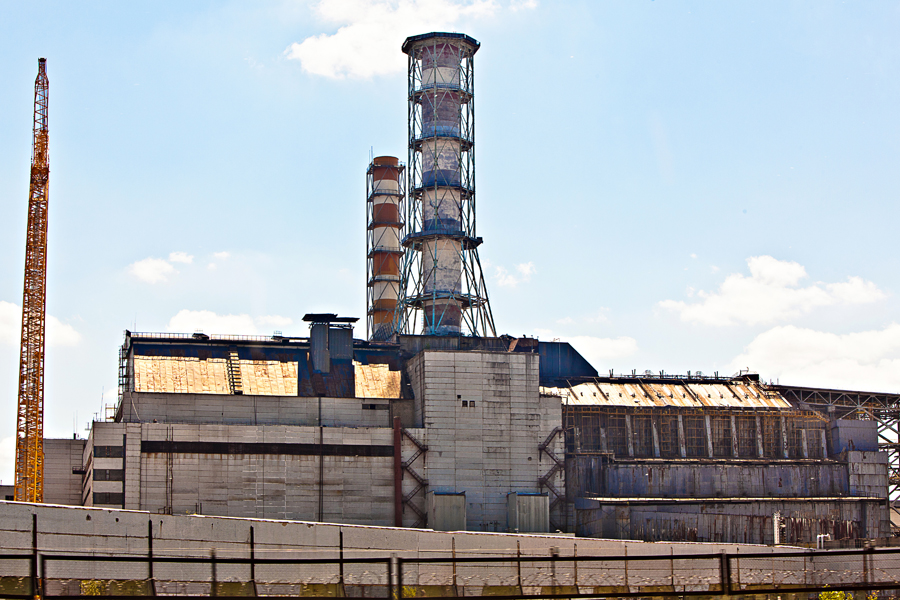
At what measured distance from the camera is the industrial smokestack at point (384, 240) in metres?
103

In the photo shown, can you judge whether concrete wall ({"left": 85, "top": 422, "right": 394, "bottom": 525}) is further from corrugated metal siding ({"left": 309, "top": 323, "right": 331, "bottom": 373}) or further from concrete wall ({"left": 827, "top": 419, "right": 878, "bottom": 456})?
concrete wall ({"left": 827, "top": 419, "right": 878, "bottom": 456})

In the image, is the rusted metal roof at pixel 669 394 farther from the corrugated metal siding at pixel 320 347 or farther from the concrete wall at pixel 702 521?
the corrugated metal siding at pixel 320 347

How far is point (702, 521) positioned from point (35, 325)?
5136cm

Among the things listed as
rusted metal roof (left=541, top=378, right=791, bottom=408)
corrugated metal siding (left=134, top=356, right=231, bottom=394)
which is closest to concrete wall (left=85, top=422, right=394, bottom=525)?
corrugated metal siding (left=134, top=356, right=231, bottom=394)

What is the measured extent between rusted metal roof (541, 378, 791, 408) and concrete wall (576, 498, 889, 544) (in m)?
9.53

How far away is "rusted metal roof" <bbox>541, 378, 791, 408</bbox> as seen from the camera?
82.7 metres

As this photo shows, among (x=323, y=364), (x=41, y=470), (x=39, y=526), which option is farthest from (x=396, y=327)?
(x=39, y=526)

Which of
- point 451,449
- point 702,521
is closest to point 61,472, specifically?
point 451,449

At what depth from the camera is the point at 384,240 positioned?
10419cm

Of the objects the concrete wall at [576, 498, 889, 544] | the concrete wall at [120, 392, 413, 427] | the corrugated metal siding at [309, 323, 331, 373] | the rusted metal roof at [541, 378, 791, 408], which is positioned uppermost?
Answer: the corrugated metal siding at [309, 323, 331, 373]

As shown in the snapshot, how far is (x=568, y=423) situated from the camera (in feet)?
260

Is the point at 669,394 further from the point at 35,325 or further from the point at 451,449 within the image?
the point at 35,325

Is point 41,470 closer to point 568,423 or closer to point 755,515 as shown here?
point 568,423

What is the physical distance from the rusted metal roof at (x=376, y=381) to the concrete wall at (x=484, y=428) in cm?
352
